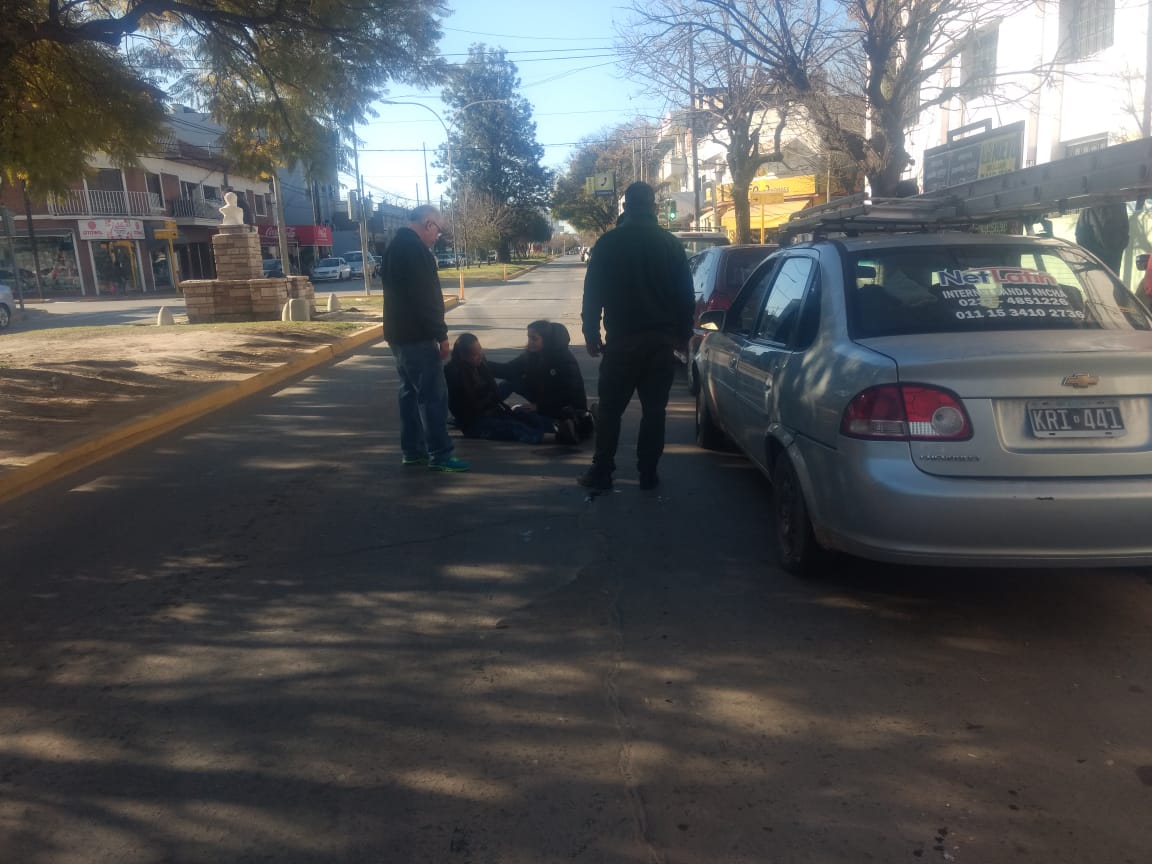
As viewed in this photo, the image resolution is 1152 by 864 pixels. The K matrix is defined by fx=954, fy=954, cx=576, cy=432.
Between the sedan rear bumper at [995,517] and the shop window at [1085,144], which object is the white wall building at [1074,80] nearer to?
the shop window at [1085,144]

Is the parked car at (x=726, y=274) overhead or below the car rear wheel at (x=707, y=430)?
overhead

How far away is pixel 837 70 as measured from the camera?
16266 millimetres

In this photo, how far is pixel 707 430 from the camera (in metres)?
7.57

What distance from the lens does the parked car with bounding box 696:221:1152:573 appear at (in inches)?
148

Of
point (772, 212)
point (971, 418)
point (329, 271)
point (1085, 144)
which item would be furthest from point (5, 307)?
point (971, 418)

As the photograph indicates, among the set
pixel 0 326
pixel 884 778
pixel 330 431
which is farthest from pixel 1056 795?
pixel 0 326

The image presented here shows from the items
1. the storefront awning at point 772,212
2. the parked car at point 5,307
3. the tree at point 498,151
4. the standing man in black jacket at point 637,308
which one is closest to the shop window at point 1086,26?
the standing man in black jacket at point 637,308

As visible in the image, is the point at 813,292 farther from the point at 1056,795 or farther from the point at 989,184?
the point at 989,184

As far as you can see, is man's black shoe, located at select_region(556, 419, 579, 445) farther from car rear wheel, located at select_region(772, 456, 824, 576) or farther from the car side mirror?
car rear wheel, located at select_region(772, 456, 824, 576)

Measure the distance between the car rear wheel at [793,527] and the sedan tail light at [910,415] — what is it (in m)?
0.65

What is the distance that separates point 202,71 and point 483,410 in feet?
23.1

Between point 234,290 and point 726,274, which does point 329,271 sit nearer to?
point 234,290

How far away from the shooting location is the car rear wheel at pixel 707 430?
295 inches

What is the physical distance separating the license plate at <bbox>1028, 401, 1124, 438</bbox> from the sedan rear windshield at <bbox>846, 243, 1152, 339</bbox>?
59 centimetres
